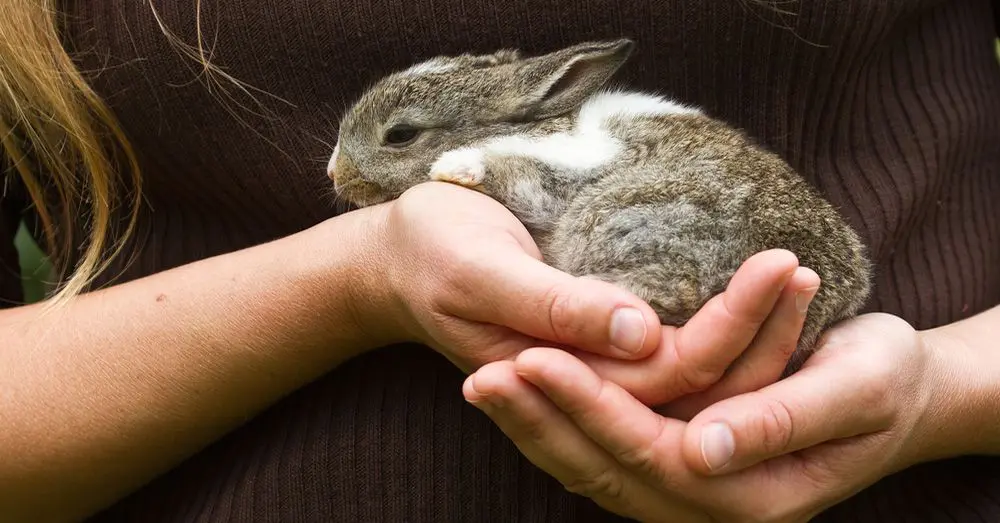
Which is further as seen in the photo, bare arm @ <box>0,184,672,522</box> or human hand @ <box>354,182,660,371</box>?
bare arm @ <box>0,184,672,522</box>

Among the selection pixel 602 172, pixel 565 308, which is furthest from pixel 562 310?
pixel 602 172

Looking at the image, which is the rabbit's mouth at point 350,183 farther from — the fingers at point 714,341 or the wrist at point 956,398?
the wrist at point 956,398

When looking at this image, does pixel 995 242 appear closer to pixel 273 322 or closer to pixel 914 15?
pixel 914 15

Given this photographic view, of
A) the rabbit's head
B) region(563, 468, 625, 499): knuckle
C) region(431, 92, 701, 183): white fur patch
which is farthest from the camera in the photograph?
the rabbit's head

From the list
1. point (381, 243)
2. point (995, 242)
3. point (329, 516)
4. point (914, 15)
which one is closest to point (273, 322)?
point (381, 243)

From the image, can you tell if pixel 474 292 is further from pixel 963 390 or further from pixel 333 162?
pixel 963 390

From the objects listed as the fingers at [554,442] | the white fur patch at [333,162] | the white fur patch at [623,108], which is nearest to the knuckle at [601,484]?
the fingers at [554,442]

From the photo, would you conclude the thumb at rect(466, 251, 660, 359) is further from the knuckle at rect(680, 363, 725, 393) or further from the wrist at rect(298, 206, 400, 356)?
the wrist at rect(298, 206, 400, 356)

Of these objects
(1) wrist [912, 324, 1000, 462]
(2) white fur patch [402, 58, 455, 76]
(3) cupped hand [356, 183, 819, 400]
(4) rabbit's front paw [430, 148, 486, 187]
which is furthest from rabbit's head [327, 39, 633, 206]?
(1) wrist [912, 324, 1000, 462]
